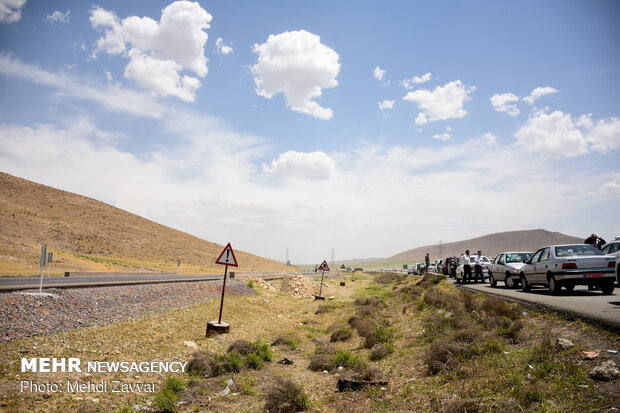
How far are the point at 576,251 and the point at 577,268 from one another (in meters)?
0.85

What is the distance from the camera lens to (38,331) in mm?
9602

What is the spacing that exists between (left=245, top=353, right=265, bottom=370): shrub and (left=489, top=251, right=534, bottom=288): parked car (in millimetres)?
13920

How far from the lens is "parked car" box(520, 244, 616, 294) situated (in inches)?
471

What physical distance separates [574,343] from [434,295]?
1086 centimetres

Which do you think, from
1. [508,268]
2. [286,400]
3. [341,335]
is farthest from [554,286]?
[286,400]

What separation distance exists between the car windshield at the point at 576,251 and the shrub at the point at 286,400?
1097cm

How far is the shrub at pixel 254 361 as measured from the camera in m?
10.5

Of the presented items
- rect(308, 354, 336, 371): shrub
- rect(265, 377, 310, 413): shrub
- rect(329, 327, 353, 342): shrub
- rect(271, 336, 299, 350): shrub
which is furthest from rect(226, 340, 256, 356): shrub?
rect(265, 377, 310, 413): shrub

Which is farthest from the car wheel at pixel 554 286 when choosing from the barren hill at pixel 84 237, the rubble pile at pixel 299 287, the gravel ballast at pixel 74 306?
the barren hill at pixel 84 237

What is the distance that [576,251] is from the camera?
1271 cm

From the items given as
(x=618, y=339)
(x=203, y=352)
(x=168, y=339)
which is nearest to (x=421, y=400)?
(x=618, y=339)

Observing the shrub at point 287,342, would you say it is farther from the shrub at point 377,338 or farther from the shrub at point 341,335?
the shrub at point 377,338

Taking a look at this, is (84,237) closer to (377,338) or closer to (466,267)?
(466,267)

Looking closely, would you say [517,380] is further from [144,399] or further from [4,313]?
[4,313]
